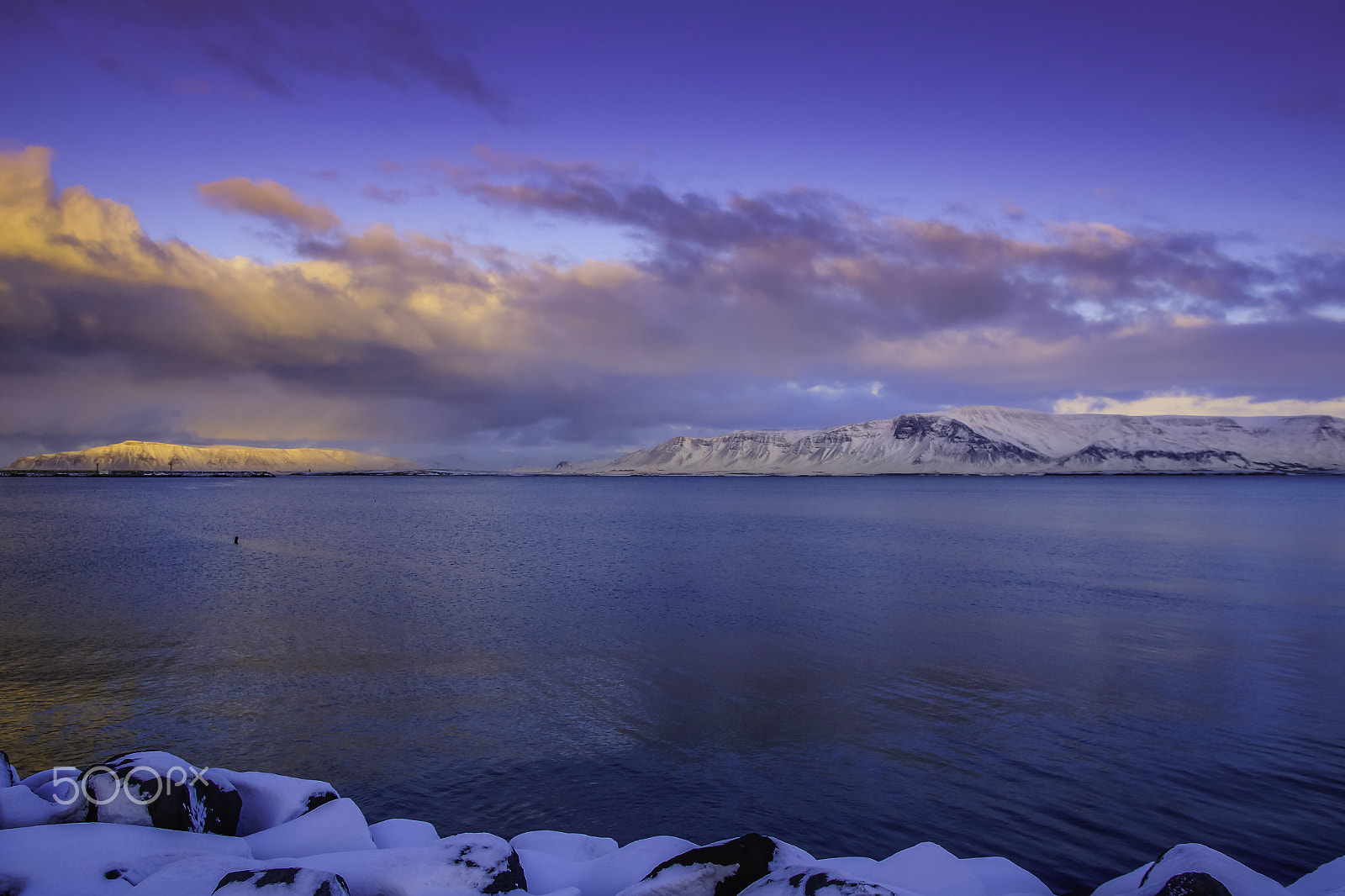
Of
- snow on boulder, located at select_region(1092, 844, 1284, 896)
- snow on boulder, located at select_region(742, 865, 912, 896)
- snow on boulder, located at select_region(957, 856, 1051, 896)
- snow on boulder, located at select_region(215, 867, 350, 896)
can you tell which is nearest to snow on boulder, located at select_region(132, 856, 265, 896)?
snow on boulder, located at select_region(215, 867, 350, 896)

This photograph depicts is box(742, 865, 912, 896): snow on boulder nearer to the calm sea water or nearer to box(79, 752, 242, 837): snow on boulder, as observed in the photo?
the calm sea water

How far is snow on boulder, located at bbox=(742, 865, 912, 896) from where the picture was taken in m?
5.22

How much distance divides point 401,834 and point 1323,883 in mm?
8427

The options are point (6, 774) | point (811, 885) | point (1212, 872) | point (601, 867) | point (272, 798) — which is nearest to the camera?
point (811, 885)

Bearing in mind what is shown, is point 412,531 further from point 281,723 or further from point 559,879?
point 559,879

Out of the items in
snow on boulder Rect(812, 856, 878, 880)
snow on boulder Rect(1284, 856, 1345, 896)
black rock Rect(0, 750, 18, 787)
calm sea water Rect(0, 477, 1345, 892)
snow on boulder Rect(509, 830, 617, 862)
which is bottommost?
calm sea water Rect(0, 477, 1345, 892)

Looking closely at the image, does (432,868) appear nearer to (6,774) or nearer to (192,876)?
(192,876)

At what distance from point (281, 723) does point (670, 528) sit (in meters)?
45.3

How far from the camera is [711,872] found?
575 centimetres

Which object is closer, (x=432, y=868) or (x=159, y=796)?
(x=432, y=868)

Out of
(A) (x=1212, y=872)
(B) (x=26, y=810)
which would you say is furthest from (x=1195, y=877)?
(B) (x=26, y=810)

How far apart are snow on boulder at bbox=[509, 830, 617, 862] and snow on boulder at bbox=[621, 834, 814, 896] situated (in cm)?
170

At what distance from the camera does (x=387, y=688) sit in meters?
14.5

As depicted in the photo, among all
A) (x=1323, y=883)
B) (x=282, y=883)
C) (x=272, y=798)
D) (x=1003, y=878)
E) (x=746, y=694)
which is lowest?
(x=746, y=694)
